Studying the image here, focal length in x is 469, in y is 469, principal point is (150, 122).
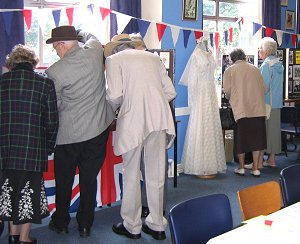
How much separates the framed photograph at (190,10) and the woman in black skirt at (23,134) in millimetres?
2822

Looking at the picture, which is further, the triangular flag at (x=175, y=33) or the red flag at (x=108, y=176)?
the triangular flag at (x=175, y=33)

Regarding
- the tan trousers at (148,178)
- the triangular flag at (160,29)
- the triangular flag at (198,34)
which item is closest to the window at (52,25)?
the triangular flag at (160,29)

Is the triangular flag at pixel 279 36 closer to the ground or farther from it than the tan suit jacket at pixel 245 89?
farther from it

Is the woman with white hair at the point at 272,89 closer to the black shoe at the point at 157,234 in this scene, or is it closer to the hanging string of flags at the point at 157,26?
the hanging string of flags at the point at 157,26

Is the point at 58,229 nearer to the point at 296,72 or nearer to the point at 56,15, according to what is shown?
the point at 56,15

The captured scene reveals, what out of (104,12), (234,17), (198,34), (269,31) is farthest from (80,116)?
(269,31)

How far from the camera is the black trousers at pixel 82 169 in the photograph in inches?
130

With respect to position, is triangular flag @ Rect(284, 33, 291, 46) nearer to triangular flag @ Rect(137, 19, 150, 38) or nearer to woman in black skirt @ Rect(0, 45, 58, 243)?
triangular flag @ Rect(137, 19, 150, 38)

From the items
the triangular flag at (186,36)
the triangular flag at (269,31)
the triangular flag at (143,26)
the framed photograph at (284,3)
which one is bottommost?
the triangular flag at (186,36)

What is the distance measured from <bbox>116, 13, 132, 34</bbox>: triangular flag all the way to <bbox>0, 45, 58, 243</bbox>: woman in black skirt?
195cm

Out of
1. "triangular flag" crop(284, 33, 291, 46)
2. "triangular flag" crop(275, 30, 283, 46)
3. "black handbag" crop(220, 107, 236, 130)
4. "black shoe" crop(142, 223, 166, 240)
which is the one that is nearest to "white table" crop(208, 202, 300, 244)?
"black shoe" crop(142, 223, 166, 240)

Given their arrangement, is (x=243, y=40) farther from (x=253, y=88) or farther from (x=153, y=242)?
(x=153, y=242)

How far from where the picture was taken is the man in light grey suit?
10.4ft

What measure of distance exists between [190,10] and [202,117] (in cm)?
132
